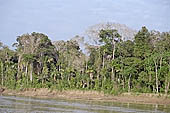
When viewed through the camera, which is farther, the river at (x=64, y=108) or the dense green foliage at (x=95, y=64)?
the dense green foliage at (x=95, y=64)

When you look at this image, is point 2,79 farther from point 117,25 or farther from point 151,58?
point 151,58

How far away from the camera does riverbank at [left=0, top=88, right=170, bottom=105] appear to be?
39.8 m

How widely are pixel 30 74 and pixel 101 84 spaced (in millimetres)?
11983

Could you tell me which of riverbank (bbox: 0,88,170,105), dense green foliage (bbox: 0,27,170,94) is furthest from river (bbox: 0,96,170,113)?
dense green foliage (bbox: 0,27,170,94)

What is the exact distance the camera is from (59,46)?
5747cm

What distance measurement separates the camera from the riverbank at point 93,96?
39781 millimetres

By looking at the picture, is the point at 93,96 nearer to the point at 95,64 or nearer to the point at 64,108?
the point at 95,64

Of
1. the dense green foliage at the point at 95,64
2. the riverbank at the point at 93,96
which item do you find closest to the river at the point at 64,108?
the riverbank at the point at 93,96

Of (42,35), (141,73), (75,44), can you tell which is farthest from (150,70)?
(42,35)

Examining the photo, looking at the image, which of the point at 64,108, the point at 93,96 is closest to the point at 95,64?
the point at 93,96

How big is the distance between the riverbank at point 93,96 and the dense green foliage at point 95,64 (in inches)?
43.7

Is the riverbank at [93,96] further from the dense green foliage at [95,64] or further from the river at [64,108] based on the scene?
the river at [64,108]

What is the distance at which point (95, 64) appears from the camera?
49812 millimetres

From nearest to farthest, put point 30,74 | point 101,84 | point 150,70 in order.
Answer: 1. point 150,70
2. point 101,84
3. point 30,74
